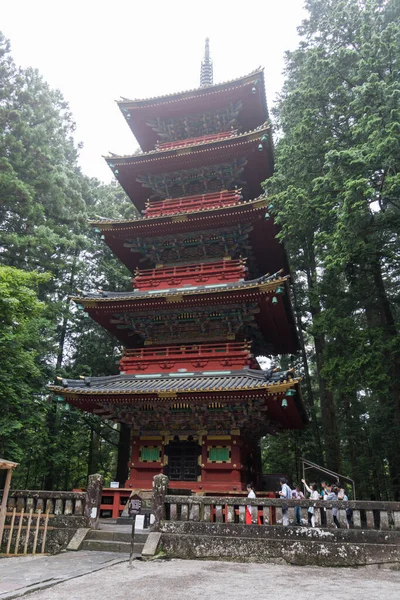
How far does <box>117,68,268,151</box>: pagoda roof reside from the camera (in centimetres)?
1880

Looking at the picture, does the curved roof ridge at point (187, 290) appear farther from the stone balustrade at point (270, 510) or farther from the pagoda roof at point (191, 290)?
the stone balustrade at point (270, 510)

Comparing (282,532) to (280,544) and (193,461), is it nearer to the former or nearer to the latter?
(280,544)

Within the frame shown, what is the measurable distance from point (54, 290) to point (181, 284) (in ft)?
34.6

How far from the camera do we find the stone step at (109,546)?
29.6 ft

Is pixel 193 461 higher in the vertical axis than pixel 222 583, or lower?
higher

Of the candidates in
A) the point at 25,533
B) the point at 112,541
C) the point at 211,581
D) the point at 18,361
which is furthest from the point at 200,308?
the point at 211,581

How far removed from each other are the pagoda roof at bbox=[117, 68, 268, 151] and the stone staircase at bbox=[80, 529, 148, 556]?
17.5 m

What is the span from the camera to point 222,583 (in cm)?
646

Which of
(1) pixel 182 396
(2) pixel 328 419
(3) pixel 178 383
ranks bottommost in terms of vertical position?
(1) pixel 182 396

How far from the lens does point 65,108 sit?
29469mm

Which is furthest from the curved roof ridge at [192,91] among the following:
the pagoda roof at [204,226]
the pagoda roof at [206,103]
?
the pagoda roof at [204,226]

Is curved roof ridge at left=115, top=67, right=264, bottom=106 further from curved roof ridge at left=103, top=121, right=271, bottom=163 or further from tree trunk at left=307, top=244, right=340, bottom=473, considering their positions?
tree trunk at left=307, top=244, right=340, bottom=473

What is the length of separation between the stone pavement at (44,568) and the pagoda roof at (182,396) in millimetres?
5504

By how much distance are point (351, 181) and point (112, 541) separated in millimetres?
10861
